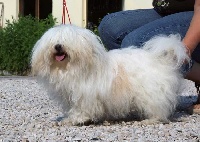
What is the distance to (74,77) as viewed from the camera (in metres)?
4.38

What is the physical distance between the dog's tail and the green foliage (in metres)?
7.35

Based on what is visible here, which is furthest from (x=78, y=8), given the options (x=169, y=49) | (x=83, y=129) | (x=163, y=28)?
(x=83, y=129)

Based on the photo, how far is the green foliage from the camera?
11727mm

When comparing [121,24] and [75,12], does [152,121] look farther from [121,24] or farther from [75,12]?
[75,12]

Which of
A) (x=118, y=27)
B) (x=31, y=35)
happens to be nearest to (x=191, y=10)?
(x=118, y=27)

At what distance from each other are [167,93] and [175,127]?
0.28 meters

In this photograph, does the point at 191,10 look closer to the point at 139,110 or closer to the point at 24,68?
the point at 139,110

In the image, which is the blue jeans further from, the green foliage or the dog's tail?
the green foliage

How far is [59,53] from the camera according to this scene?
430 centimetres

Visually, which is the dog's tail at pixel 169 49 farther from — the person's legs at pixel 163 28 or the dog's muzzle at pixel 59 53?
the dog's muzzle at pixel 59 53

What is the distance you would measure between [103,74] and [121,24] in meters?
1.03

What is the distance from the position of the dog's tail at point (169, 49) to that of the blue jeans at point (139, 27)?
0.33 m

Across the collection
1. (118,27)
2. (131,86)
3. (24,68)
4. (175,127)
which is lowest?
(24,68)

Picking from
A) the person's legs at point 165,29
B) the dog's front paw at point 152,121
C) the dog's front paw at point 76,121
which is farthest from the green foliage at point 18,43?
the dog's front paw at point 152,121
